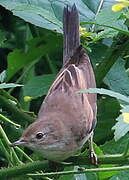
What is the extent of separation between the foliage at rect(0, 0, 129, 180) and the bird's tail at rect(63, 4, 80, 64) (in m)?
0.05

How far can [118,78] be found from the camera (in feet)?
9.21

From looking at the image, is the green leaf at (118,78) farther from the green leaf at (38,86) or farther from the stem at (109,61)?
the green leaf at (38,86)

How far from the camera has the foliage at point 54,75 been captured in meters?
2.15

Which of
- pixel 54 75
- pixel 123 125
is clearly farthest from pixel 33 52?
pixel 123 125

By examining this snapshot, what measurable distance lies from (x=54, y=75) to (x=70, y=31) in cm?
27

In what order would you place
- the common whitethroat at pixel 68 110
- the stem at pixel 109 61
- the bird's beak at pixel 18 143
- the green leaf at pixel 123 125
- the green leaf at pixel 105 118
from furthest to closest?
the green leaf at pixel 105 118
the stem at pixel 109 61
the common whitethroat at pixel 68 110
the bird's beak at pixel 18 143
the green leaf at pixel 123 125

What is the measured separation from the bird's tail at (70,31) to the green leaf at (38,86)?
132mm

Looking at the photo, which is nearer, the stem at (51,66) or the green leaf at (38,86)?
the green leaf at (38,86)

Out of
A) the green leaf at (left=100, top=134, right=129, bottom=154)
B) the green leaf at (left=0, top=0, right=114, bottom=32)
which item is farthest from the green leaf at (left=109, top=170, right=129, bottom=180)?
the green leaf at (left=0, top=0, right=114, bottom=32)

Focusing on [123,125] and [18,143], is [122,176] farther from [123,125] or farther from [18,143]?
[123,125]

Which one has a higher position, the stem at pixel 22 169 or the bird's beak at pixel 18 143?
the bird's beak at pixel 18 143

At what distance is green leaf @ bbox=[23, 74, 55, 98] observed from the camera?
9.12ft

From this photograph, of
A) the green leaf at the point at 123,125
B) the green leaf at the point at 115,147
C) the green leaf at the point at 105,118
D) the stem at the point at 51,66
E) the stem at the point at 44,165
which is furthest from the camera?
Result: the stem at the point at 51,66

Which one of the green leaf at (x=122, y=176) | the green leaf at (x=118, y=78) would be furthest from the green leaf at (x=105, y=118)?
the green leaf at (x=122, y=176)
